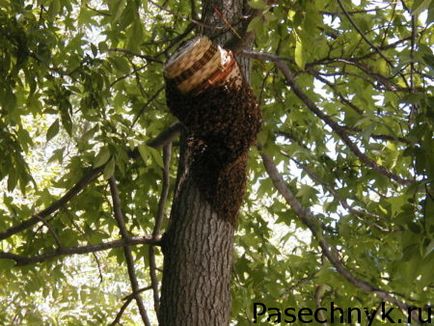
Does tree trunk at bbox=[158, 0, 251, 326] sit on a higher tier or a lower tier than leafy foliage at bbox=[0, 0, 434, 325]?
lower

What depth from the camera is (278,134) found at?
354 cm

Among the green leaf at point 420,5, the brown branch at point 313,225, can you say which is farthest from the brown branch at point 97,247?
the green leaf at point 420,5

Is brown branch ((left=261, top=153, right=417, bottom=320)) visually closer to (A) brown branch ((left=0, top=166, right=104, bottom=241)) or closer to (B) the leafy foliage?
(B) the leafy foliage

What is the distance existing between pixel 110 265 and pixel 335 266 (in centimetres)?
561

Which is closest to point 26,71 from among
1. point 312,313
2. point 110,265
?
point 312,313

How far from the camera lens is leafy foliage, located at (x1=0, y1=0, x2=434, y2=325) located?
7.59 ft

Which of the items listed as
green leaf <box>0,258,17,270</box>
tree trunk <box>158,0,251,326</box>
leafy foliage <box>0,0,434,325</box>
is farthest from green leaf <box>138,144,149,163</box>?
green leaf <box>0,258,17,270</box>

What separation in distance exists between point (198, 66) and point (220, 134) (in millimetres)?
299

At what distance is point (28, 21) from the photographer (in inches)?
110

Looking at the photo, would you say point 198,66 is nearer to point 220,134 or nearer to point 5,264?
point 220,134

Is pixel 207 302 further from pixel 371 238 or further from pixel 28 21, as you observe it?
pixel 28 21

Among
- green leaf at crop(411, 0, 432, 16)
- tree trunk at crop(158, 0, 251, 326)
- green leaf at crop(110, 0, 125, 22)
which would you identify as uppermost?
green leaf at crop(110, 0, 125, 22)

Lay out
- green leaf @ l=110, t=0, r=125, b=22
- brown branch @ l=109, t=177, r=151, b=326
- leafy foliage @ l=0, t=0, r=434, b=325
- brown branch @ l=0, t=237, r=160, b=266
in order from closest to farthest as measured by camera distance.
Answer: green leaf @ l=110, t=0, r=125, b=22 → leafy foliage @ l=0, t=0, r=434, b=325 → brown branch @ l=0, t=237, r=160, b=266 → brown branch @ l=109, t=177, r=151, b=326

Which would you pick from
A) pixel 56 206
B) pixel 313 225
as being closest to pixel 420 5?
pixel 313 225
